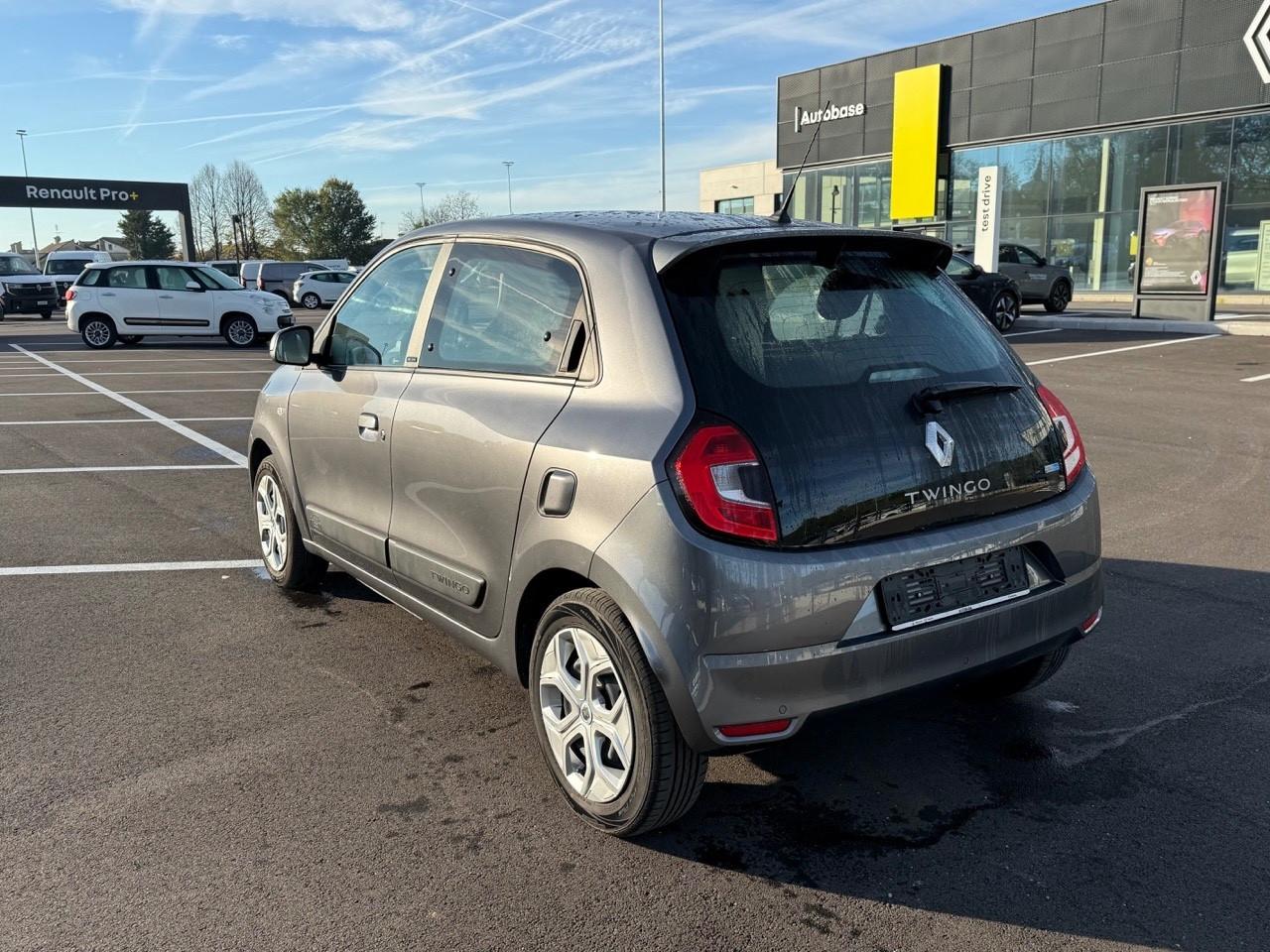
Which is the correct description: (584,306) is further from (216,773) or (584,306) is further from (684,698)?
(216,773)

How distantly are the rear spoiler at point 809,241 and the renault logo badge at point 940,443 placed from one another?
2.16 ft

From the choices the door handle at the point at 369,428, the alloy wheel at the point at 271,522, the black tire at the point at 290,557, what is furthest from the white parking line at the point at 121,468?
the door handle at the point at 369,428

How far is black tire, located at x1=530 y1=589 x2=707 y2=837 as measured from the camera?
265 centimetres

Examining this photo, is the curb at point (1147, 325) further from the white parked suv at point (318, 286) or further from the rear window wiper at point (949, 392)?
the white parked suv at point (318, 286)

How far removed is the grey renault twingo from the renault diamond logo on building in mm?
24653

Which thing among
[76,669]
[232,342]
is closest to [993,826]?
[76,669]

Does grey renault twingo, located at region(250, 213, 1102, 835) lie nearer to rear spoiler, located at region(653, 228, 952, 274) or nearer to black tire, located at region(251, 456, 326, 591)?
rear spoiler, located at region(653, 228, 952, 274)

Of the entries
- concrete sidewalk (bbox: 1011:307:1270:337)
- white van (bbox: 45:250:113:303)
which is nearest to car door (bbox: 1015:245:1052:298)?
concrete sidewalk (bbox: 1011:307:1270:337)

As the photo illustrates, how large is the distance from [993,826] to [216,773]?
7.87ft

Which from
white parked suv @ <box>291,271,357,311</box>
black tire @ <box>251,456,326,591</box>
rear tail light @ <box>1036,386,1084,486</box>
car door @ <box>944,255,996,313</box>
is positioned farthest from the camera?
white parked suv @ <box>291,271,357,311</box>

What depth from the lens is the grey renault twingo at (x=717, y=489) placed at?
101 inches

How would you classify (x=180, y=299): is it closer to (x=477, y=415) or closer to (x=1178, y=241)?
(x=477, y=415)

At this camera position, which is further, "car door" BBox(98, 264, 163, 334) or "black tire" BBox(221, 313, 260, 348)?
"black tire" BBox(221, 313, 260, 348)

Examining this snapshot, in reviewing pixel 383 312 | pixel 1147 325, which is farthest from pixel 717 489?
pixel 1147 325
